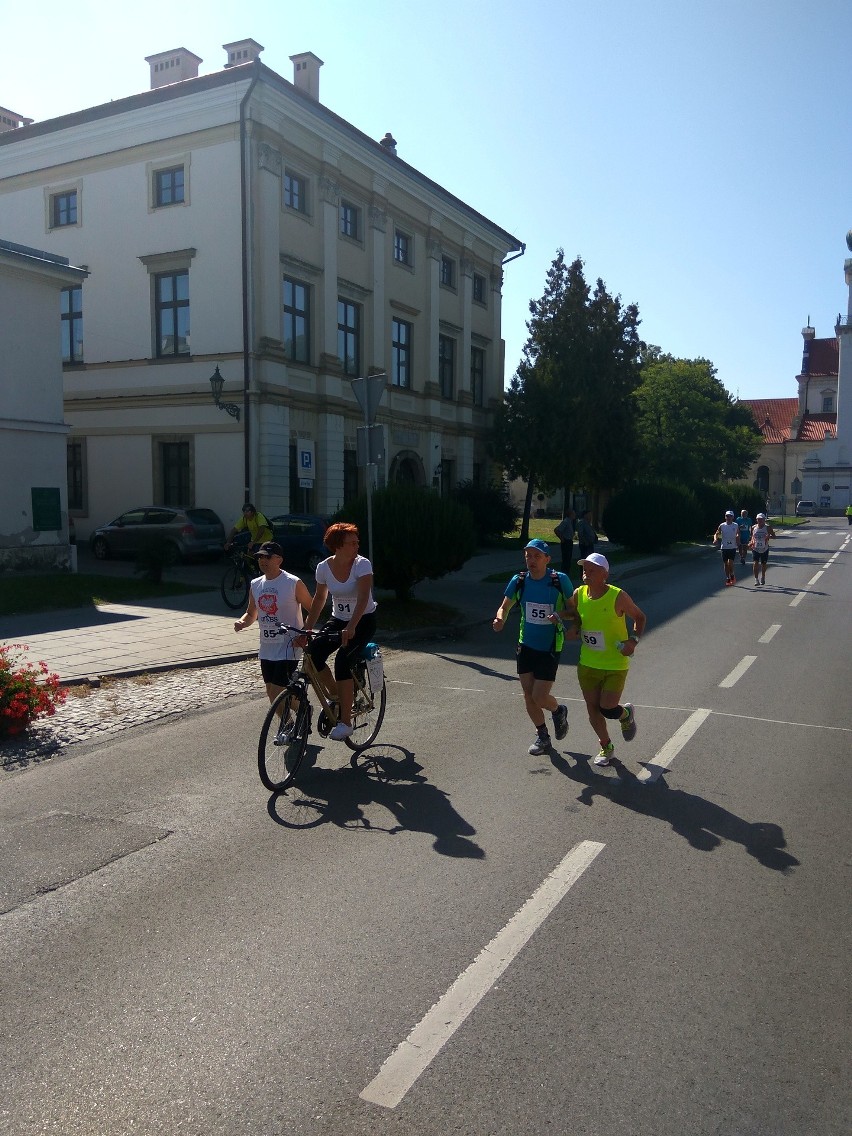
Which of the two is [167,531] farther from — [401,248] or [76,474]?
[401,248]

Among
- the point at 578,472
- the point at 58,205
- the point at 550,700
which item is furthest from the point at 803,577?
the point at 58,205

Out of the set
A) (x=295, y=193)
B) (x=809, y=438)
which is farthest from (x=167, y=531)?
(x=809, y=438)

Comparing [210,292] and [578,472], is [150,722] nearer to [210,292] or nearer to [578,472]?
[210,292]

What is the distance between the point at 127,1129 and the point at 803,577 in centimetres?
2574

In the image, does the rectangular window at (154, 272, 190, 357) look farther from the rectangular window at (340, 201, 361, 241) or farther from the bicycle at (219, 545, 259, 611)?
the bicycle at (219, 545, 259, 611)

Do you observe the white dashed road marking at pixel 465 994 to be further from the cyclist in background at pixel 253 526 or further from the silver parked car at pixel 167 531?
the silver parked car at pixel 167 531

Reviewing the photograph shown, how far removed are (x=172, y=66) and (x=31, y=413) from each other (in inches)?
618

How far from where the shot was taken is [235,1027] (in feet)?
11.5

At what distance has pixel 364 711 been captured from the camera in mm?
7383

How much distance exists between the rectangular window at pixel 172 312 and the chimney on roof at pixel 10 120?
1004cm

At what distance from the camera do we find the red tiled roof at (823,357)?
112 m

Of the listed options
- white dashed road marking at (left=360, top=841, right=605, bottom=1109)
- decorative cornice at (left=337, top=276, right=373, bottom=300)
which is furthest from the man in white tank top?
decorative cornice at (left=337, top=276, right=373, bottom=300)

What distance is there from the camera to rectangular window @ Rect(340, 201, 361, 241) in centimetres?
2950

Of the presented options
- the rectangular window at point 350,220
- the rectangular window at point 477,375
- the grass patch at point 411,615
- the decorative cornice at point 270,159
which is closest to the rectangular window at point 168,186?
the decorative cornice at point 270,159
